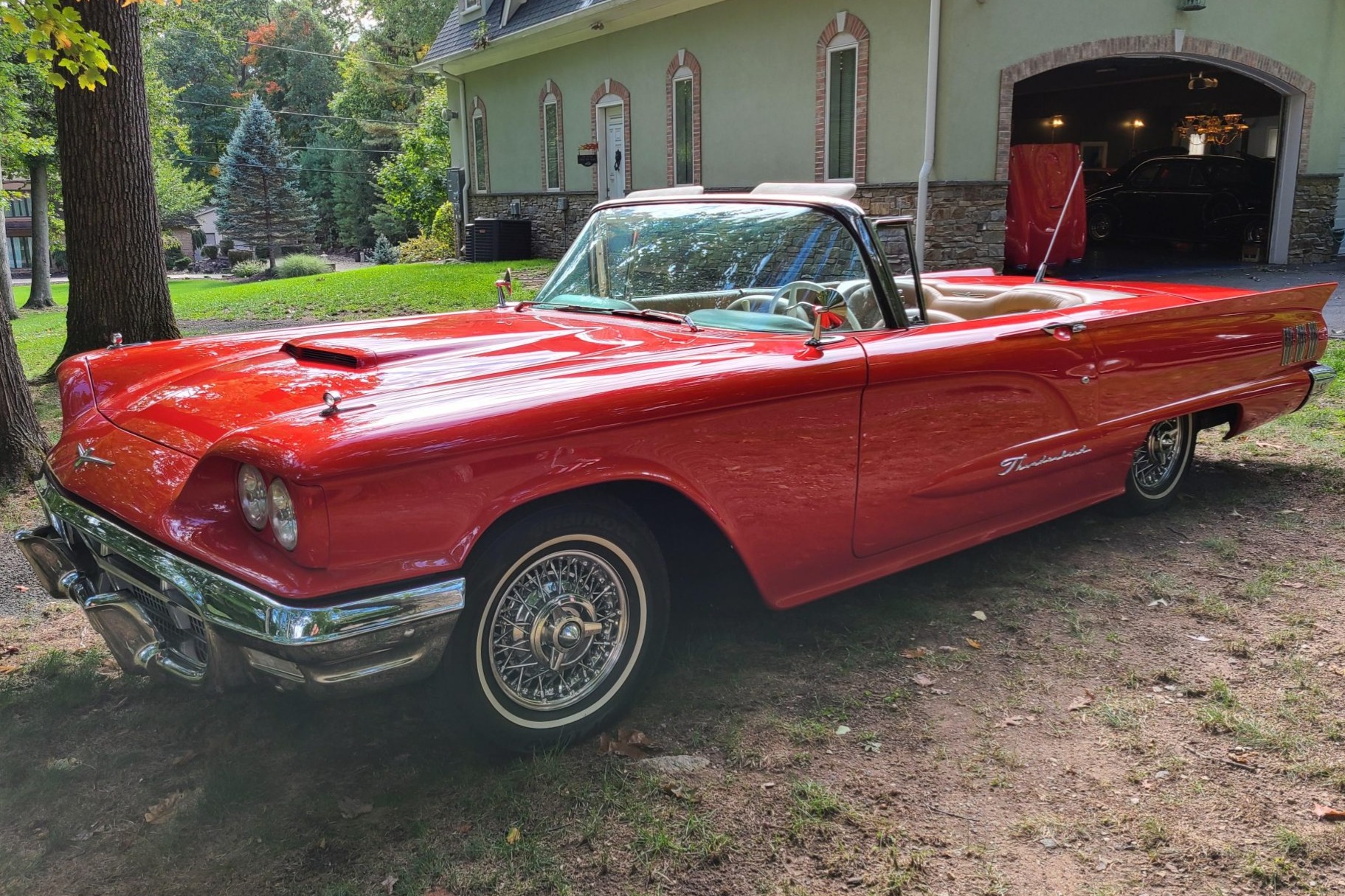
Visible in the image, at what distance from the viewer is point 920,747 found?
2.93m

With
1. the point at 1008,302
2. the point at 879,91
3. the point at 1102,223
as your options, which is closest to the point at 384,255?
the point at 1102,223

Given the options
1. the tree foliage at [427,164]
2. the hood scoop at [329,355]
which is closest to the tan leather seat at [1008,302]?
the hood scoop at [329,355]

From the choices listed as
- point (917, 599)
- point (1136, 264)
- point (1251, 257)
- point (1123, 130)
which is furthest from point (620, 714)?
point (1123, 130)

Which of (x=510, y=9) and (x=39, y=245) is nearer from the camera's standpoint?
(x=510, y=9)

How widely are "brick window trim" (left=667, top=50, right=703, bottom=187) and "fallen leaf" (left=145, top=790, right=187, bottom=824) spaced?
15367mm

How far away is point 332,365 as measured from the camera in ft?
10.5

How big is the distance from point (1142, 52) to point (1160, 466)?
11373 mm

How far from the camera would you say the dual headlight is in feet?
7.79

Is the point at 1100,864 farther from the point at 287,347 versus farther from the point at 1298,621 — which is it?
the point at 287,347

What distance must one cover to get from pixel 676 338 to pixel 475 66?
894 inches

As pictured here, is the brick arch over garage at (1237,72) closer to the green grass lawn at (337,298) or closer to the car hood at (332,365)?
the green grass lawn at (337,298)

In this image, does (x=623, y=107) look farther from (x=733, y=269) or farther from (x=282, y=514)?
(x=282, y=514)

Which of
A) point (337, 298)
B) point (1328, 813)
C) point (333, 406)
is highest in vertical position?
point (333, 406)

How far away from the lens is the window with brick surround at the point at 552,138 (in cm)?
2133
